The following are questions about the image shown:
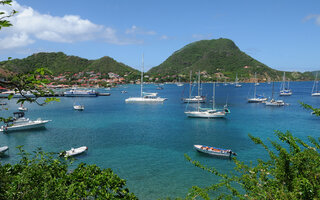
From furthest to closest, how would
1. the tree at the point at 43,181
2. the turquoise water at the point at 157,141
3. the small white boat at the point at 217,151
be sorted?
the small white boat at the point at 217,151 → the turquoise water at the point at 157,141 → the tree at the point at 43,181

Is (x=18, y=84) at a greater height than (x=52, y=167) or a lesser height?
greater

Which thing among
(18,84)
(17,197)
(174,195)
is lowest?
(174,195)

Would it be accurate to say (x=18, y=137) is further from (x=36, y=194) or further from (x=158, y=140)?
(x=36, y=194)

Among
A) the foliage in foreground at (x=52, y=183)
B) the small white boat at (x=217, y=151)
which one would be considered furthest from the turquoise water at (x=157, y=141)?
the foliage in foreground at (x=52, y=183)

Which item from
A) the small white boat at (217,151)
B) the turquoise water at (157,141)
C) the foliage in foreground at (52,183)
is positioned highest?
the foliage in foreground at (52,183)

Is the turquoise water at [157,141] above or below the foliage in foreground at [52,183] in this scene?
below

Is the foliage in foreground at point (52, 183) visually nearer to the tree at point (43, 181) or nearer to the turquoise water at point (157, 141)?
the tree at point (43, 181)

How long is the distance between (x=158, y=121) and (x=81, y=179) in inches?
1773

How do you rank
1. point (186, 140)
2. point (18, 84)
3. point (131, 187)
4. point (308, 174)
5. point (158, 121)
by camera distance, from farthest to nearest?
1. point (158, 121)
2. point (186, 140)
3. point (131, 187)
4. point (308, 174)
5. point (18, 84)

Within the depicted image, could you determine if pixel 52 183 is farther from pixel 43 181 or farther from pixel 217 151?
pixel 217 151

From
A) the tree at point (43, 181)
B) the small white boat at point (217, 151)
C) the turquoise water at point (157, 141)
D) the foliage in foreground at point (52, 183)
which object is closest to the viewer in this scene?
the tree at point (43, 181)

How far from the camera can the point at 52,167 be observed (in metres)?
9.71

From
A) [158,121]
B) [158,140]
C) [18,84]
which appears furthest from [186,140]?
[18,84]

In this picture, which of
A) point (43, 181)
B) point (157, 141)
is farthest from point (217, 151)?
point (43, 181)
